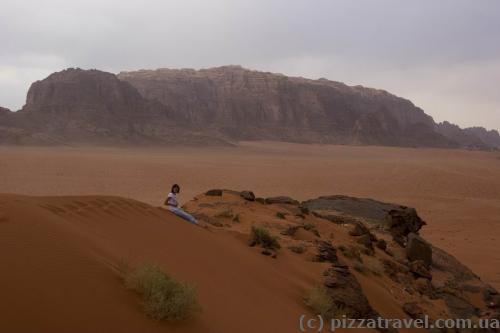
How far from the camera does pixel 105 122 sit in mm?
79750

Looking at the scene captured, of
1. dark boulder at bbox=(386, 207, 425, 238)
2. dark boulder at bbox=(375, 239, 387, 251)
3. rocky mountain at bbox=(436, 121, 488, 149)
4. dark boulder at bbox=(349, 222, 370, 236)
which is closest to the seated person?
dark boulder at bbox=(349, 222, 370, 236)

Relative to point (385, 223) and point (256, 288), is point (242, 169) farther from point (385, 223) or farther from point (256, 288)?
point (256, 288)

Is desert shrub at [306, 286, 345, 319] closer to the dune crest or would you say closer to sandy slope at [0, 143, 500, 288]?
the dune crest

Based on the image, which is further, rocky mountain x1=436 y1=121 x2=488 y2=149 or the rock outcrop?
rocky mountain x1=436 y1=121 x2=488 y2=149

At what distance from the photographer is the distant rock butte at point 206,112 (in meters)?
76.9

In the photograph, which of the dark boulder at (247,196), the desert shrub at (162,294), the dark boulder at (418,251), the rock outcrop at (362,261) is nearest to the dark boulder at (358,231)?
the rock outcrop at (362,261)

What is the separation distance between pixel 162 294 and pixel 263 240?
365 cm

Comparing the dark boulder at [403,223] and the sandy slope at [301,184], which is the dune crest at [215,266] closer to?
the dark boulder at [403,223]

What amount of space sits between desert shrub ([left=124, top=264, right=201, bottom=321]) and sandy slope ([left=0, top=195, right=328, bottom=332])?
3.1 inches

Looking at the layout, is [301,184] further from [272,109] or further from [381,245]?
[272,109]

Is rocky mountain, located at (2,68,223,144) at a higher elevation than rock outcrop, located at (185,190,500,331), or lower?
higher

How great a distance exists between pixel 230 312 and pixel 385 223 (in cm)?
879

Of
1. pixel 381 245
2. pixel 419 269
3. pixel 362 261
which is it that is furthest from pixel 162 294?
pixel 381 245

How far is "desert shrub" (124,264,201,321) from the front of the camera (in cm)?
389
